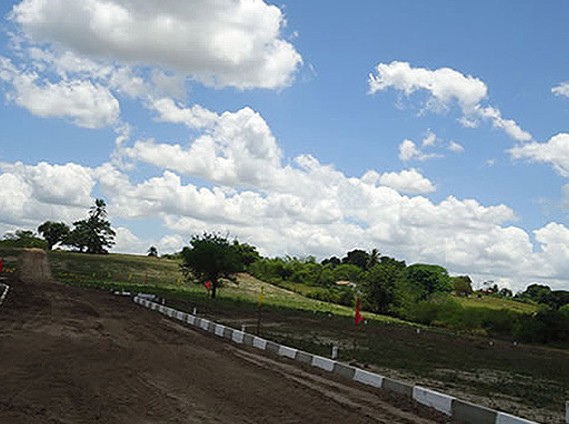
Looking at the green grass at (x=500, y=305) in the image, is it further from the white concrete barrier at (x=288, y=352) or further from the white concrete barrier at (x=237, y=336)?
the white concrete barrier at (x=288, y=352)

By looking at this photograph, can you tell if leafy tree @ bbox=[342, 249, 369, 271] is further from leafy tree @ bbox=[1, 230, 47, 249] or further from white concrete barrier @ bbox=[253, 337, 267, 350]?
white concrete barrier @ bbox=[253, 337, 267, 350]

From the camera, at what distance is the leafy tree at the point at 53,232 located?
460ft

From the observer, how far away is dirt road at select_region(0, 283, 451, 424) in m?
8.81

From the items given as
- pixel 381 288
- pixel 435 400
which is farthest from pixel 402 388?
pixel 381 288

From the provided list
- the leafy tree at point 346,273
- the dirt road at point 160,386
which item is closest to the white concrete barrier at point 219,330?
the dirt road at point 160,386

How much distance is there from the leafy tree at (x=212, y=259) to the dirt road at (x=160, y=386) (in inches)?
1459

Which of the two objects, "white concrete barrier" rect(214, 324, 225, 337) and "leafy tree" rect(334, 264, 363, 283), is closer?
"white concrete barrier" rect(214, 324, 225, 337)

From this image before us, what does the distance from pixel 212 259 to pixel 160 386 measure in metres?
45.5

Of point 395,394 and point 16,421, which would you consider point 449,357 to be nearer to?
point 395,394

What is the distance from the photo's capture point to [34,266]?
7838 cm

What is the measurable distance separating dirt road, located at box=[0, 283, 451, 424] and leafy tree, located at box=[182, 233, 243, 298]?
122 ft

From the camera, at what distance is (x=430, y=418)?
10.6m

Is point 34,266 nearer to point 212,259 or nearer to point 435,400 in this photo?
point 212,259

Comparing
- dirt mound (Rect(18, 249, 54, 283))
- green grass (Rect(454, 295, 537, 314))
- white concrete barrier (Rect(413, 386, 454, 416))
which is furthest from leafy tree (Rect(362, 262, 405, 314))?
white concrete barrier (Rect(413, 386, 454, 416))
